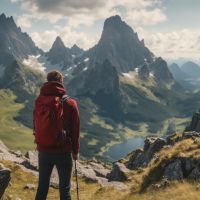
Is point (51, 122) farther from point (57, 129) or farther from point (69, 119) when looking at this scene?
point (69, 119)

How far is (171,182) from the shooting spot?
22156mm

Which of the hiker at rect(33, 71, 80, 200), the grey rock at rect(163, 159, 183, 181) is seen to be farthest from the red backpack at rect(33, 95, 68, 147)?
the grey rock at rect(163, 159, 183, 181)

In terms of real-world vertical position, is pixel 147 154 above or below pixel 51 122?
below

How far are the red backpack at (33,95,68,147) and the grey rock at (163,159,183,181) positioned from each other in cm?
1104


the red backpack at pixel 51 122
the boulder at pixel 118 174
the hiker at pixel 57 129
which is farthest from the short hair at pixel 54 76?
the boulder at pixel 118 174

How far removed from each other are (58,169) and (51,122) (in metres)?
1.91

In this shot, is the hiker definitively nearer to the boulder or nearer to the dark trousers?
the dark trousers

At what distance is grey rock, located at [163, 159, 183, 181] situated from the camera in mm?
23188

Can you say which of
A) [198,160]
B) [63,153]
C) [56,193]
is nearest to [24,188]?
[56,193]

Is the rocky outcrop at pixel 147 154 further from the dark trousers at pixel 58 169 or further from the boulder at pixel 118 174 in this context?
the dark trousers at pixel 58 169

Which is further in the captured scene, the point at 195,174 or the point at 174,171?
the point at 174,171

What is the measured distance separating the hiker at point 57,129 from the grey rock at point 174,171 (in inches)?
399

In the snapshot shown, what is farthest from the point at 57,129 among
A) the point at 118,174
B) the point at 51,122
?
the point at 118,174

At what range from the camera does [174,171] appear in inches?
928
